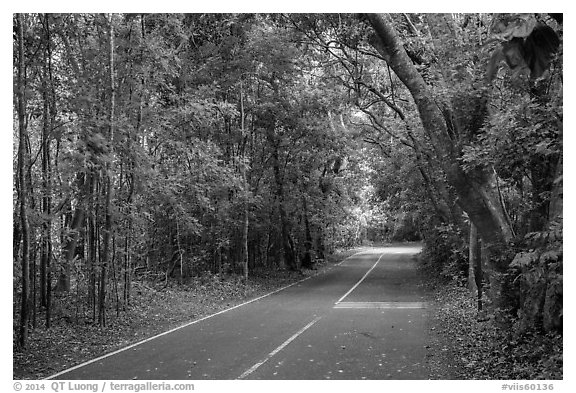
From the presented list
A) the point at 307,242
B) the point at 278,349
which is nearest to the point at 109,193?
the point at 278,349

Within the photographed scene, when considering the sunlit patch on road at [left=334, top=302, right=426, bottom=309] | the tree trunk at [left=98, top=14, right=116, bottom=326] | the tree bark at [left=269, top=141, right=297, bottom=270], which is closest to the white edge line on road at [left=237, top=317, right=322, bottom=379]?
the sunlit patch on road at [left=334, top=302, right=426, bottom=309]

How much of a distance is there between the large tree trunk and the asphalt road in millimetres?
2677

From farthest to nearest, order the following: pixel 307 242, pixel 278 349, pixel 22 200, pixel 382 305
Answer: pixel 307 242 → pixel 382 305 → pixel 278 349 → pixel 22 200

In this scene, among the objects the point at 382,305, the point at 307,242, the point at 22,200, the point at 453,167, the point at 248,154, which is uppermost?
the point at 248,154

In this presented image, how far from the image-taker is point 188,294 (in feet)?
60.8

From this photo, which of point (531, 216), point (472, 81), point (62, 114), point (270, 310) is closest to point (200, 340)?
point (270, 310)

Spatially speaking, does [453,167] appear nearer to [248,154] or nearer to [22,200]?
[22,200]

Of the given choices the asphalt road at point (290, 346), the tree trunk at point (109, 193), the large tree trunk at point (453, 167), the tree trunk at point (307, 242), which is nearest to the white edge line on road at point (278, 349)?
the asphalt road at point (290, 346)

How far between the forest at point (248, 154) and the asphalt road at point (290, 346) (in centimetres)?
129

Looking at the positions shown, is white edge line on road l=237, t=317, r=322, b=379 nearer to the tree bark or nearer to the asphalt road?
the asphalt road

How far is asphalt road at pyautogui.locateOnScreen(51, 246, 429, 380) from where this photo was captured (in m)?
8.02

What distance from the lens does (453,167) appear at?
33.5 feet

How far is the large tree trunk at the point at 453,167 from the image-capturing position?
9.93m

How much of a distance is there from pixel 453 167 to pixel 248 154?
49.6ft
